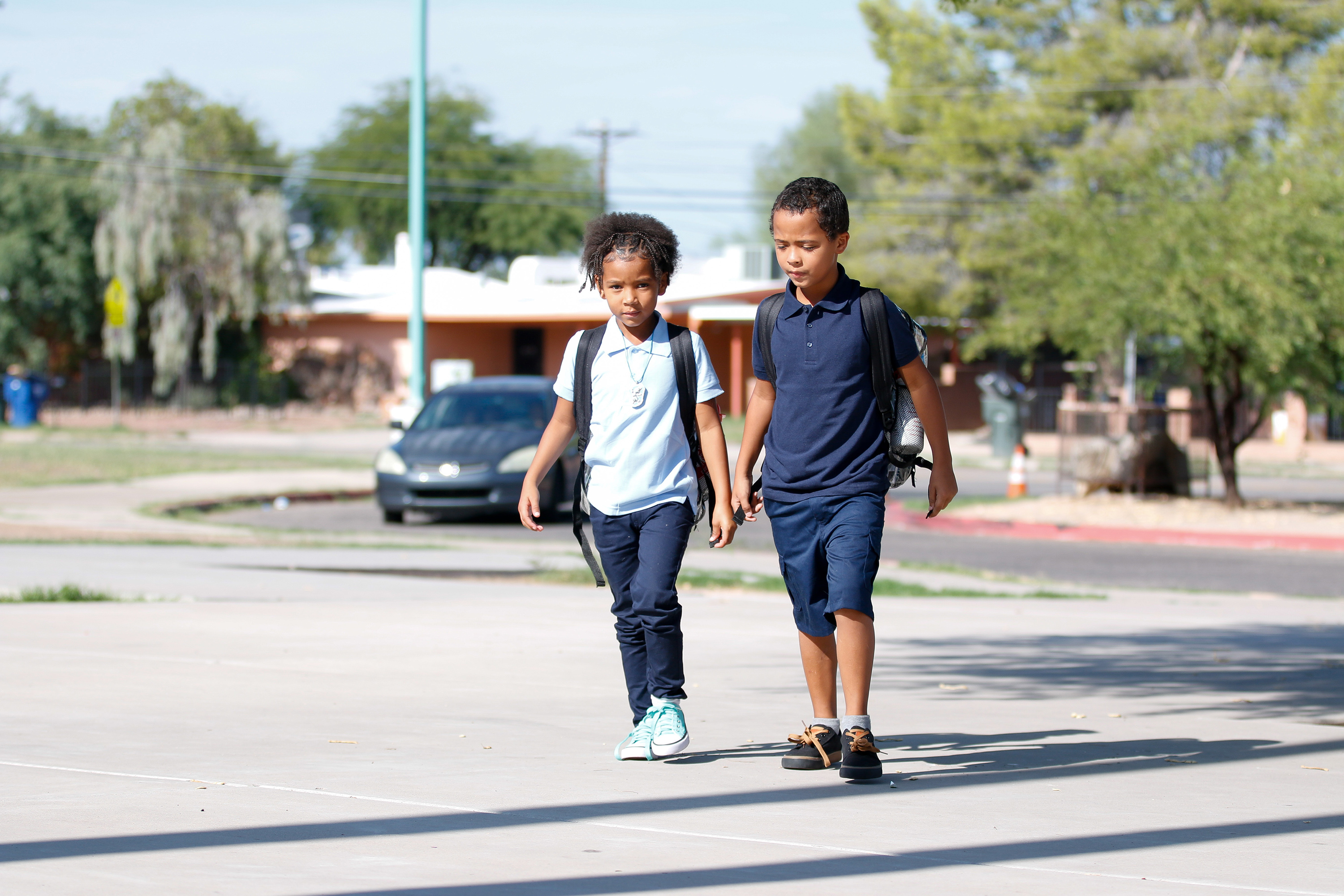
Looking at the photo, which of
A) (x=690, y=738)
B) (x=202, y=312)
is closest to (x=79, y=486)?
(x=690, y=738)

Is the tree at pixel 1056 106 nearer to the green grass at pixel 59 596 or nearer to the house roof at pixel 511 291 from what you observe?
the house roof at pixel 511 291

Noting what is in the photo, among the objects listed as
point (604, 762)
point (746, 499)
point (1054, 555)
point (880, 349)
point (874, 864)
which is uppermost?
point (880, 349)

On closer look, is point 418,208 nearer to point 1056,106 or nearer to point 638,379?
point 638,379

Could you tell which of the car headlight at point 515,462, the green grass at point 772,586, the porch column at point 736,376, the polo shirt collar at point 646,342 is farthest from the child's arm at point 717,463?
the porch column at point 736,376

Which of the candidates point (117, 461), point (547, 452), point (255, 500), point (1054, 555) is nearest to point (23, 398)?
point (117, 461)

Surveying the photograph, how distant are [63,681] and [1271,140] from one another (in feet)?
65.4

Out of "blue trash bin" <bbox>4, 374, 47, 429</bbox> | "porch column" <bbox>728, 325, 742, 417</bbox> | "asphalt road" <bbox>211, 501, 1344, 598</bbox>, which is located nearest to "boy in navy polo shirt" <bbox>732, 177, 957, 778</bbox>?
"asphalt road" <bbox>211, 501, 1344, 598</bbox>

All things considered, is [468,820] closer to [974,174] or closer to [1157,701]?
[1157,701]

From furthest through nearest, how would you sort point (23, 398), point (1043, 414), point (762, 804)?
point (1043, 414)
point (23, 398)
point (762, 804)

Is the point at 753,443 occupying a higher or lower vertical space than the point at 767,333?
lower

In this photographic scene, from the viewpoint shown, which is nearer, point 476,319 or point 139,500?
point 139,500

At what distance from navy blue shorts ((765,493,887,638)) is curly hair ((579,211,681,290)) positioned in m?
0.94

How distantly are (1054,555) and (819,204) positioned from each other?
1149cm

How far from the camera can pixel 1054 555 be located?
1585 centimetres
